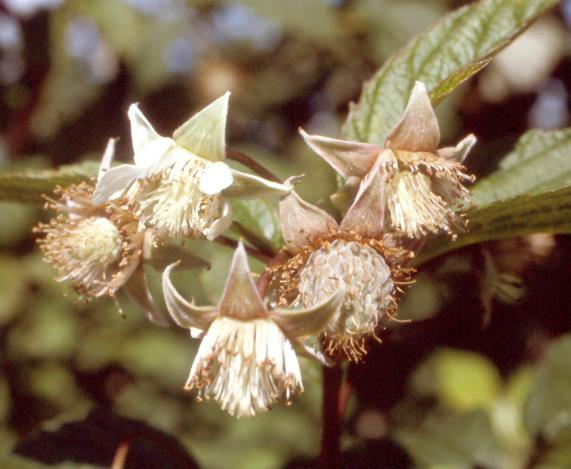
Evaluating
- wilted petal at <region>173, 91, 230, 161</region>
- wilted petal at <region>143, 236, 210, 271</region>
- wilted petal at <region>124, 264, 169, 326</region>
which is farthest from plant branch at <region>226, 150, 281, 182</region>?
wilted petal at <region>124, 264, 169, 326</region>

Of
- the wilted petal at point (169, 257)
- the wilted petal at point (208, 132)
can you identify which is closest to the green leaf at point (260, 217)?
the wilted petal at point (169, 257)

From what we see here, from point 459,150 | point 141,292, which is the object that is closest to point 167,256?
point 141,292

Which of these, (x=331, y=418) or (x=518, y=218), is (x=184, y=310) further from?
(x=518, y=218)

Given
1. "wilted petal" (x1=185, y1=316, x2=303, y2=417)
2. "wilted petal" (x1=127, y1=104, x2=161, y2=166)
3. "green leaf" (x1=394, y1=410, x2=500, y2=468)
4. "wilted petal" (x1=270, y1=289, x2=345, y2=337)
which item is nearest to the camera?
"wilted petal" (x1=270, y1=289, x2=345, y2=337)

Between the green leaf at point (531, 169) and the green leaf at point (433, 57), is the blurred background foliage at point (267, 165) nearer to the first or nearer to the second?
the green leaf at point (531, 169)

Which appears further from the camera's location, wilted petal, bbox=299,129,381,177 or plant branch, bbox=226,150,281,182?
plant branch, bbox=226,150,281,182

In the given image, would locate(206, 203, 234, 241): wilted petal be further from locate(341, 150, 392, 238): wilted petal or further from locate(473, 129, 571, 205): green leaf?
locate(473, 129, 571, 205): green leaf

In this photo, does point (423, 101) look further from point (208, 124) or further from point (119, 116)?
point (119, 116)
